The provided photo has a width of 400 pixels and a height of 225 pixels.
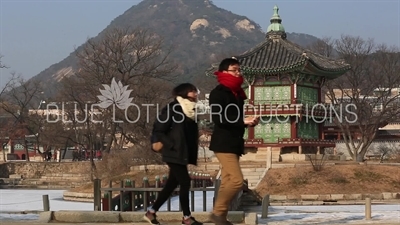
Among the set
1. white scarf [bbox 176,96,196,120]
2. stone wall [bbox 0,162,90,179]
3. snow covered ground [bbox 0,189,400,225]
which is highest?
white scarf [bbox 176,96,196,120]

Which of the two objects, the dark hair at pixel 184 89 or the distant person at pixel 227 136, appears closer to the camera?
the distant person at pixel 227 136

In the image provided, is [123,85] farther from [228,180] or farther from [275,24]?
[228,180]

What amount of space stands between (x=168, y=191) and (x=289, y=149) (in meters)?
29.3

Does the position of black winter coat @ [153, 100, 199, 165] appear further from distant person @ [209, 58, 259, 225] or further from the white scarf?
distant person @ [209, 58, 259, 225]

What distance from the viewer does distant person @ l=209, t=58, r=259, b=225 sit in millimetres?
7648

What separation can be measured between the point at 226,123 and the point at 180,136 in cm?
72

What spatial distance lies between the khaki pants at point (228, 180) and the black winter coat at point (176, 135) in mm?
557

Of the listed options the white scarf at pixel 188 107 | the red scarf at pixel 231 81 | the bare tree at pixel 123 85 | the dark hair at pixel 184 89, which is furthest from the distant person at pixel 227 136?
the bare tree at pixel 123 85

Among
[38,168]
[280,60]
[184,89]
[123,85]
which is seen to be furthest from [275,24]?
[184,89]

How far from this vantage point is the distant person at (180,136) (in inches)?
319

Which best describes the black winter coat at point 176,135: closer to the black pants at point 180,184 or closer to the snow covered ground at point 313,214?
the black pants at point 180,184

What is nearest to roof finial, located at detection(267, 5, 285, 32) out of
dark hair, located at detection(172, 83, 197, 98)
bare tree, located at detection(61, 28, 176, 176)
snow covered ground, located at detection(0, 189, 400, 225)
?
bare tree, located at detection(61, 28, 176, 176)

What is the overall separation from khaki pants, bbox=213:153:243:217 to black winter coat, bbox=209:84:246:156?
0.28ft

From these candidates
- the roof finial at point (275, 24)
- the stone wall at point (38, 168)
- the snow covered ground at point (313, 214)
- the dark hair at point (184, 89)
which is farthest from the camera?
the stone wall at point (38, 168)
